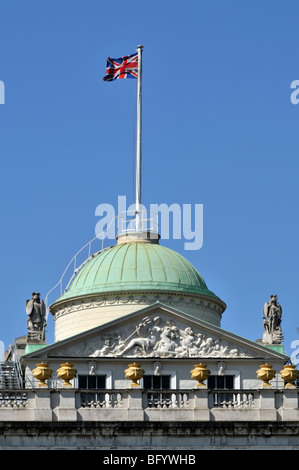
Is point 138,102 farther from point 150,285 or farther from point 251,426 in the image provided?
point 251,426

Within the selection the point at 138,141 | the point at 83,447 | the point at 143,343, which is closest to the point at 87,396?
the point at 83,447

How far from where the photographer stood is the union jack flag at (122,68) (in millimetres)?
117438

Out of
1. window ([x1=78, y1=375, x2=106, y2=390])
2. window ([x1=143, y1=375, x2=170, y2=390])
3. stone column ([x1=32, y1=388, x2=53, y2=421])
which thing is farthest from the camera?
window ([x1=78, y1=375, x2=106, y2=390])

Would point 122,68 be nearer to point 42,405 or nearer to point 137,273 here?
point 137,273

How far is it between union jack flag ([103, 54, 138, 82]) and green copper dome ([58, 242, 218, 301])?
500 inches

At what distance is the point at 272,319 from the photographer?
105 meters

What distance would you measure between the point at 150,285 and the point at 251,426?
Answer: 110ft

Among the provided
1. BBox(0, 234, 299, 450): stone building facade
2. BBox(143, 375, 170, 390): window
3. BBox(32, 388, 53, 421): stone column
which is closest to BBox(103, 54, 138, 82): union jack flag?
BBox(0, 234, 299, 450): stone building facade

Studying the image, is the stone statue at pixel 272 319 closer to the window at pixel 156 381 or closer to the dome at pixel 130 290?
the dome at pixel 130 290

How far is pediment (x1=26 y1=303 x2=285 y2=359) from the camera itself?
330 ft

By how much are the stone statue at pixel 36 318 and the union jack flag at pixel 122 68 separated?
2042cm

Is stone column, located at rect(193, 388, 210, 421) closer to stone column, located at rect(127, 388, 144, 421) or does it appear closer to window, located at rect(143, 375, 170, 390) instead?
stone column, located at rect(127, 388, 144, 421)

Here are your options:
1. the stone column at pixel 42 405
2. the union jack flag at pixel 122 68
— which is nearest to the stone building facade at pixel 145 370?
the stone column at pixel 42 405

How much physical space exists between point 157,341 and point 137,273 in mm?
7745
